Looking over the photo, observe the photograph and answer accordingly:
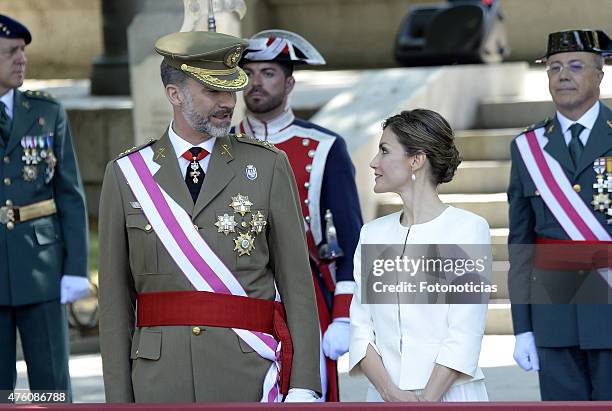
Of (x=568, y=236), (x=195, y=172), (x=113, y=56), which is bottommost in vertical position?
(x=113, y=56)

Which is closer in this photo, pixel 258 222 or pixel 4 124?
pixel 258 222

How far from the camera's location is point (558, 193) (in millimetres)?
5184

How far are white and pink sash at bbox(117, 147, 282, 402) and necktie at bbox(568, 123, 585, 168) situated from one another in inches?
64.7

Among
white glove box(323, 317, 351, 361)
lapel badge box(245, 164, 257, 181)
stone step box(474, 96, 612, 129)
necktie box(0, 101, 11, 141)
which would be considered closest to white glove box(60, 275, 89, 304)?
necktie box(0, 101, 11, 141)

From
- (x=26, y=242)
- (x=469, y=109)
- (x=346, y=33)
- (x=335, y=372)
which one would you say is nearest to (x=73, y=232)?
(x=26, y=242)

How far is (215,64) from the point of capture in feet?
13.4

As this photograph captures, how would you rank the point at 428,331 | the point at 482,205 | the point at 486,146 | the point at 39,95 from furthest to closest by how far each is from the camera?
the point at 486,146 < the point at 482,205 < the point at 39,95 < the point at 428,331

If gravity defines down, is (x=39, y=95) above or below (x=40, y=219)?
above

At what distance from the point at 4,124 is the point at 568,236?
2214 millimetres

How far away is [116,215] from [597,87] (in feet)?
6.49

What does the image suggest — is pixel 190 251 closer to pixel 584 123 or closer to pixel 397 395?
pixel 397 395

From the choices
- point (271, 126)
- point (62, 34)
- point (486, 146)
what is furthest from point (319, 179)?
point (62, 34)

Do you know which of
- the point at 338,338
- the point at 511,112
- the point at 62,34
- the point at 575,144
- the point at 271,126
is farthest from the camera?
the point at 62,34

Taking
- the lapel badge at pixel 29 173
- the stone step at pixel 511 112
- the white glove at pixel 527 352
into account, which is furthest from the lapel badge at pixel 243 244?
the stone step at pixel 511 112
